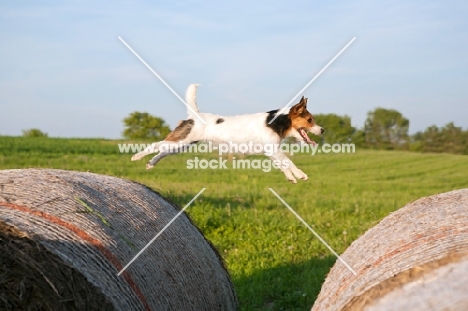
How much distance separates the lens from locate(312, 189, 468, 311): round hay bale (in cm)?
368

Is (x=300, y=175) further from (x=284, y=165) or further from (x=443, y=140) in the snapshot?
(x=443, y=140)

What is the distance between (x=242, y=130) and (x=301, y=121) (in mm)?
490

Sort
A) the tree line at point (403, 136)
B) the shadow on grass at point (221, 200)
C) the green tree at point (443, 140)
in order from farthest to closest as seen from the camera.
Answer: the green tree at point (443, 140)
the tree line at point (403, 136)
the shadow on grass at point (221, 200)

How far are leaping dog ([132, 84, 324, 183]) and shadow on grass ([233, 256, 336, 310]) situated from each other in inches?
120

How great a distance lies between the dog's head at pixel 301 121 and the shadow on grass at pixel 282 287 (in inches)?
123

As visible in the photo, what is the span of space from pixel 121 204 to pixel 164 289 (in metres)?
0.76

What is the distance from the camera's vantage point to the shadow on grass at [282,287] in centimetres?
783

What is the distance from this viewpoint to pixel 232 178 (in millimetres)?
21406

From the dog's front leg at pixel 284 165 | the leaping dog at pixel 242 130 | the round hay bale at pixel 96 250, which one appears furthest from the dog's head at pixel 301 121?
the round hay bale at pixel 96 250

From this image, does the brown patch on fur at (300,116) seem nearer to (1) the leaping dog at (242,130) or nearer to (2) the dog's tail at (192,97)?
(1) the leaping dog at (242,130)

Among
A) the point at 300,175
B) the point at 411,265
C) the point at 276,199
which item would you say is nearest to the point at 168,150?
the point at 300,175

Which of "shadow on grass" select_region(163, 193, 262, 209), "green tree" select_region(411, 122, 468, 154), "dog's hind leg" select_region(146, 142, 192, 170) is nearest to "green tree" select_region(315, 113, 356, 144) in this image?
"dog's hind leg" select_region(146, 142, 192, 170)

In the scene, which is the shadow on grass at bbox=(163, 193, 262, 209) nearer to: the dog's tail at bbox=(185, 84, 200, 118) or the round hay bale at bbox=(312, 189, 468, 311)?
the dog's tail at bbox=(185, 84, 200, 118)

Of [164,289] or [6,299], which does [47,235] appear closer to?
[6,299]
